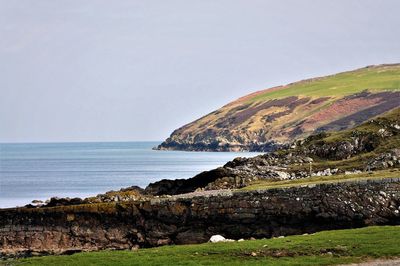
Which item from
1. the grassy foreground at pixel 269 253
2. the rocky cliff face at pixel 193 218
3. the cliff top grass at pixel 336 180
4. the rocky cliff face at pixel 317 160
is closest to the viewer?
the grassy foreground at pixel 269 253

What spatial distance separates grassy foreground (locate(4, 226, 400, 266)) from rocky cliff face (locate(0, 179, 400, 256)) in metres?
10.1

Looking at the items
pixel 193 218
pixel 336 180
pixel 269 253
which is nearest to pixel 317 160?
pixel 336 180

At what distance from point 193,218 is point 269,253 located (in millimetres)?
13667

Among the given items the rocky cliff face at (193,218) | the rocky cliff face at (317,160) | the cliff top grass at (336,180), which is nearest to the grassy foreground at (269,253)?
the rocky cliff face at (193,218)

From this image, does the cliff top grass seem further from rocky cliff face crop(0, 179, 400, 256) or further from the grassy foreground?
the grassy foreground

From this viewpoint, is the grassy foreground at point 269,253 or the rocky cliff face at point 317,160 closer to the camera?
the grassy foreground at point 269,253

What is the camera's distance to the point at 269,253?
2647 centimetres

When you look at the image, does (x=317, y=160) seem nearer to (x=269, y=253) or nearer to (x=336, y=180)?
(x=336, y=180)

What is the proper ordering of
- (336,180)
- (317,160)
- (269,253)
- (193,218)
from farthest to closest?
(317,160), (336,180), (193,218), (269,253)

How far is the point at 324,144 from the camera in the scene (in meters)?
66.1

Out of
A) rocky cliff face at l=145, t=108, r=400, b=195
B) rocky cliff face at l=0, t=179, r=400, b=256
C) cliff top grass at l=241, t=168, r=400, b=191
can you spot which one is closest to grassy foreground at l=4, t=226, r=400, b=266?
rocky cliff face at l=0, t=179, r=400, b=256

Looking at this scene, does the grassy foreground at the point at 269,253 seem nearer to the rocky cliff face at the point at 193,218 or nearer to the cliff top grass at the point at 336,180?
the rocky cliff face at the point at 193,218

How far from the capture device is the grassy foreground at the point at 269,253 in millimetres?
25344

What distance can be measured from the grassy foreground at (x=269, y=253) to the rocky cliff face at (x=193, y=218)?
33.1ft
